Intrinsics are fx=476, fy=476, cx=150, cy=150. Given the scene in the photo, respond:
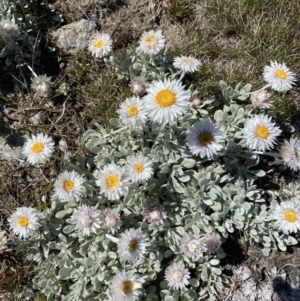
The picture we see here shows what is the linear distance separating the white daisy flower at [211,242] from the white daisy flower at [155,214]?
356mm

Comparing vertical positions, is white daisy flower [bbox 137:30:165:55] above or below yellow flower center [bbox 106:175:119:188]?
above

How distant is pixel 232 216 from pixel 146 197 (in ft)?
2.33

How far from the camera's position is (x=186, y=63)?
3910 mm

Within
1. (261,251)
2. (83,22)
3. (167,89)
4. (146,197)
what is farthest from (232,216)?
(83,22)

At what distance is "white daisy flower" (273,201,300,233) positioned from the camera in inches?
145

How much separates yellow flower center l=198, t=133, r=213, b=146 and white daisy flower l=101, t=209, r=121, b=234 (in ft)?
2.78

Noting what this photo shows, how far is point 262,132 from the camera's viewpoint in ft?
11.6

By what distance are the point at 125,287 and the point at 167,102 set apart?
138cm

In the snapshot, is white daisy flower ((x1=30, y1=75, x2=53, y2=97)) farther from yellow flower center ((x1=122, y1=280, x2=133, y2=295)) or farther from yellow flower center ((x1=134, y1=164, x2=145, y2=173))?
yellow flower center ((x1=122, y1=280, x2=133, y2=295))

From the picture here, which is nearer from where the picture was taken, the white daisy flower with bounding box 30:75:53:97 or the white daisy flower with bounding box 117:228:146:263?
the white daisy flower with bounding box 117:228:146:263

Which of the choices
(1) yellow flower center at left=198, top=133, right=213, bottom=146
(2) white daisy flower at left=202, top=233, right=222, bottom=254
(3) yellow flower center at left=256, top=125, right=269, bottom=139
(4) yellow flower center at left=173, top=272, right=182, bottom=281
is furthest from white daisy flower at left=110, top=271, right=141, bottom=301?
(3) yellow flower center at left=256, top=125, right=269, bottom=139

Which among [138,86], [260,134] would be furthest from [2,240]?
[260,134]

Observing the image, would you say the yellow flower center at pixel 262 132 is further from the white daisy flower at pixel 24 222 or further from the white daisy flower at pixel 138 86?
the white daisy flower at pixel 24 222

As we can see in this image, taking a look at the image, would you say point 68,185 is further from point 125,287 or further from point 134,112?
point 125,287
